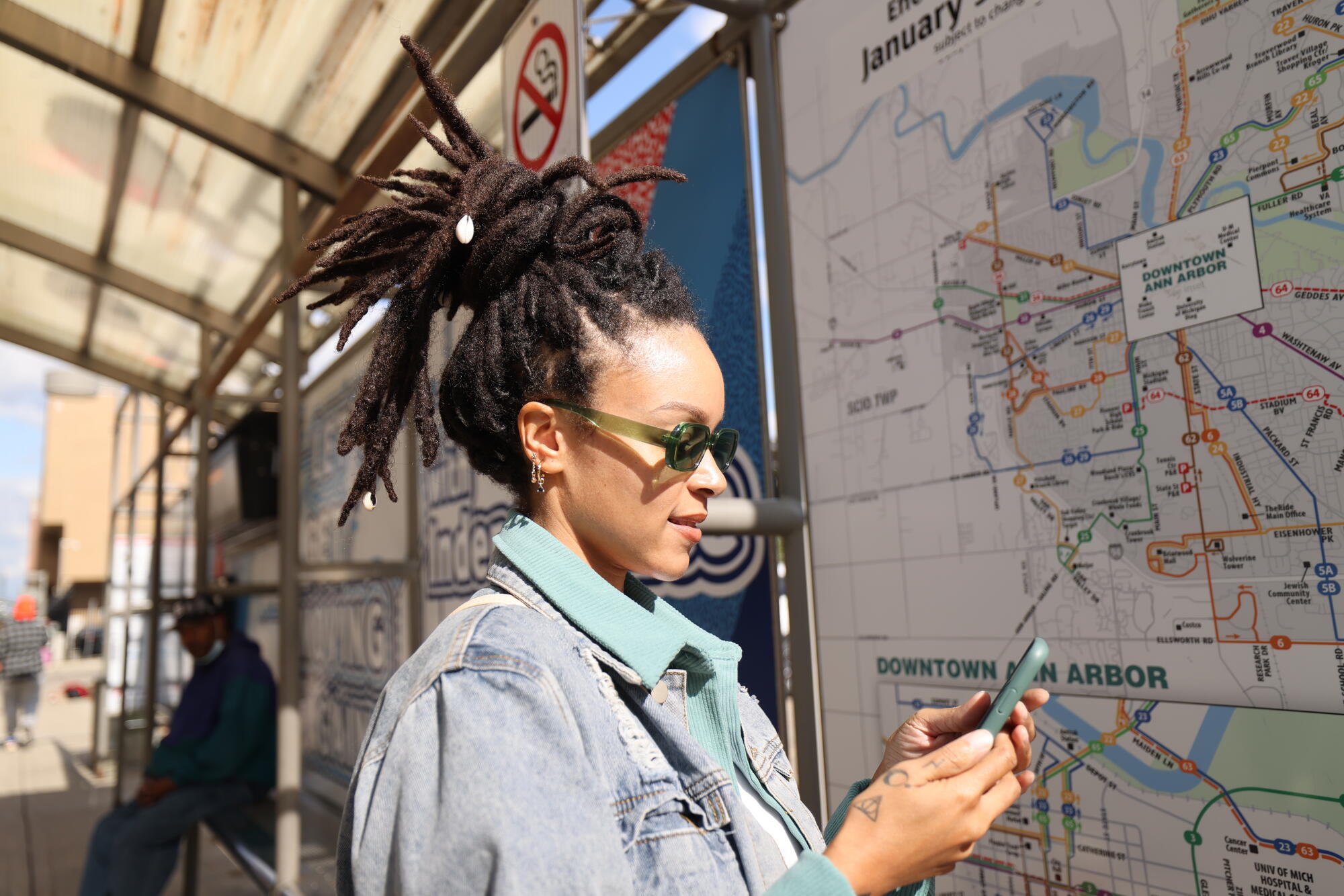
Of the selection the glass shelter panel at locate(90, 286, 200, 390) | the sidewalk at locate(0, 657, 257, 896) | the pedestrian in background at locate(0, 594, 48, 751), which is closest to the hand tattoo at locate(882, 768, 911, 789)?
the sidewalk at locate(0, 657, 257, 896)

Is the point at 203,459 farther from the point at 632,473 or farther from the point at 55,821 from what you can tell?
the point at 632,473

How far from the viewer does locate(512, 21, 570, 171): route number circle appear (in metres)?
1.94

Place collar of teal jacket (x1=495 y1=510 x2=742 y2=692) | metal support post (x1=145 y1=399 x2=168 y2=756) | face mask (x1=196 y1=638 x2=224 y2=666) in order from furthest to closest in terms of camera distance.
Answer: metal support post (x1=145 y1=399 x2=168 y2=756) < face mask (x1=196 y1=638 x2=224 y2=666) < collar of teal jacket (x1=495 y1=510 x2=742 y2=692)

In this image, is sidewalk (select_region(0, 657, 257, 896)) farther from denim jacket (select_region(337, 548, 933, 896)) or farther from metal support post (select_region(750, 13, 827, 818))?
denim jacket (select_region(337, 548, 933, 896))

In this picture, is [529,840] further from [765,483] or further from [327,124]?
[327,124]

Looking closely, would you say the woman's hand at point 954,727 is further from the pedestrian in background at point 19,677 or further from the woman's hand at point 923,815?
the pedestrian in background at point 19,677

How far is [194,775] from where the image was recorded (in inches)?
184

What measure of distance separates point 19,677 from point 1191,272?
1412cm

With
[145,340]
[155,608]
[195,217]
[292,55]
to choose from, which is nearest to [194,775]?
[155,608]

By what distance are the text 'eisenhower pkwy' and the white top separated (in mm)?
958

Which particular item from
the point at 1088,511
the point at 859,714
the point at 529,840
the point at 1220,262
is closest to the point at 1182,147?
the point at 1220,262

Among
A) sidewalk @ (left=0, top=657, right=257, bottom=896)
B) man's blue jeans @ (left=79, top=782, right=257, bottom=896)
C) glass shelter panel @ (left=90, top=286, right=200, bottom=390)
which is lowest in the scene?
sidewalk @ (left=0, top=657, right=257, bottom=896)

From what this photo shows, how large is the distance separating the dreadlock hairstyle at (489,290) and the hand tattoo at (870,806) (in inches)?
23.9

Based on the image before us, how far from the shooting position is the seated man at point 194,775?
450 centimetres
